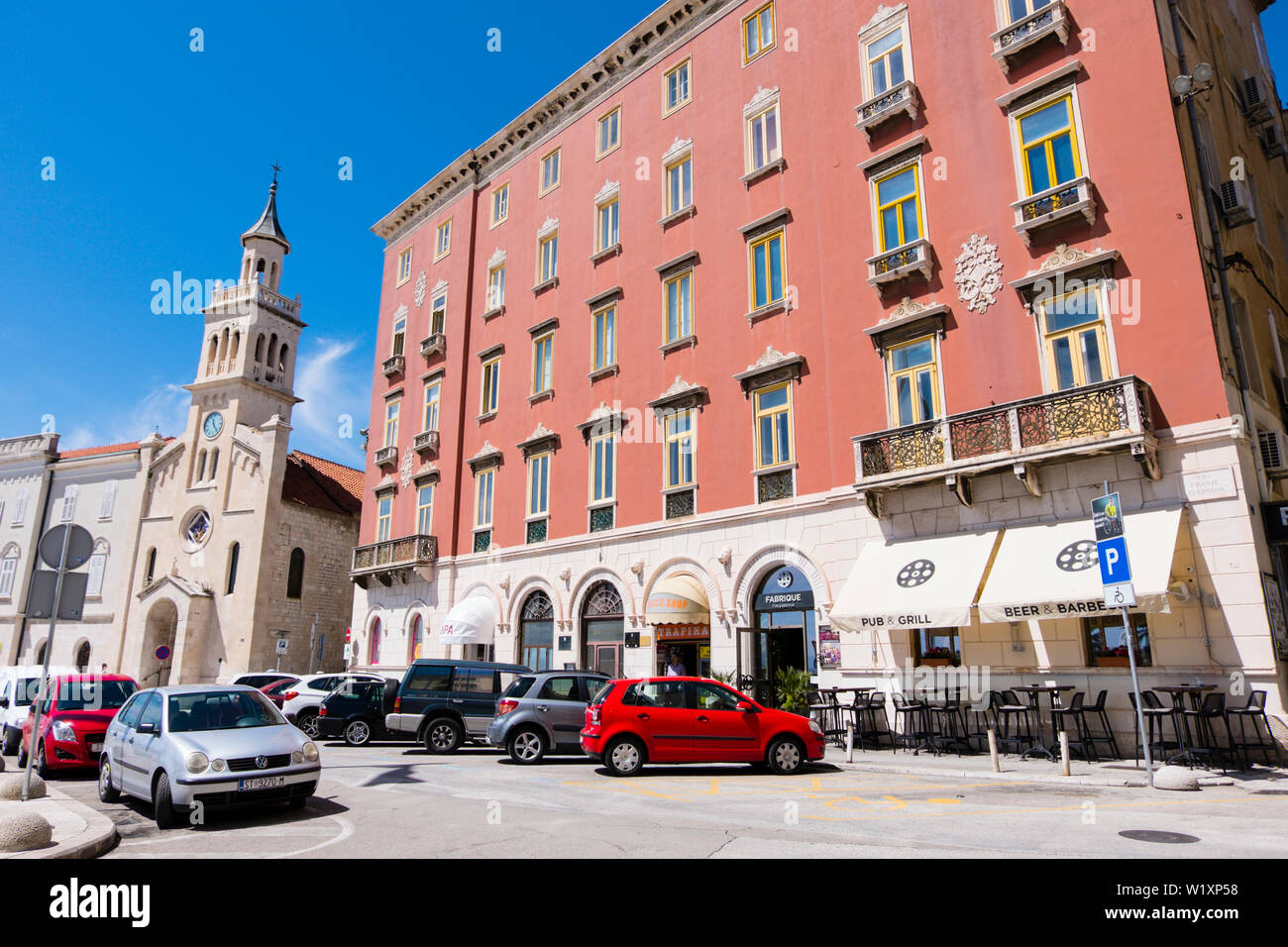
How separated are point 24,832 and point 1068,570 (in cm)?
1474

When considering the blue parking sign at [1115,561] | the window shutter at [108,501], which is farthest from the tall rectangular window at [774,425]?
the window shutter at [108,501]

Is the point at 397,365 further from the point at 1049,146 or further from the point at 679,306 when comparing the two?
the point at 1049,146

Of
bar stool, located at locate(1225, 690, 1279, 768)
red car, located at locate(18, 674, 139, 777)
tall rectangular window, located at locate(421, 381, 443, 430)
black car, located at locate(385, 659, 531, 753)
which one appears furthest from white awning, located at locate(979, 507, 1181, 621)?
tall rectangular window, located at locate(421, 381, 443, 430)

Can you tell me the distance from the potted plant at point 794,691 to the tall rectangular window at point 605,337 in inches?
451

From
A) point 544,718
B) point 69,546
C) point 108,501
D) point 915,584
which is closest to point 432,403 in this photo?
point 544,718

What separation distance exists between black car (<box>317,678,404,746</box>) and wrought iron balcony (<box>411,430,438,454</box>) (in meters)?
13.1

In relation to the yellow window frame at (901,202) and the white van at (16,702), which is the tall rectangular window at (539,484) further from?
the white van at (16,702)

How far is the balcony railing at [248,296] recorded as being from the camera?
45.2 meters

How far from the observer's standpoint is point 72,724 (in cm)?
1373

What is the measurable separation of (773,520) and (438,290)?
2030 centimetres

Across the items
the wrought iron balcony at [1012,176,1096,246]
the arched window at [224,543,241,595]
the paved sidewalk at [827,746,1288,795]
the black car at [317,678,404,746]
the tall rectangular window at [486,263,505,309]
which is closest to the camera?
the paved sidewalk at [827,746,1288,795]

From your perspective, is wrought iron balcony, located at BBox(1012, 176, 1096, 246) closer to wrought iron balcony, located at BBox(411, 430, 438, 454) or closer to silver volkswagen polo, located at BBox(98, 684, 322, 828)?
silver volkswagen polo, located at BBox(98, 684, 322, 828)

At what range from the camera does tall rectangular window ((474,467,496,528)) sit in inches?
1107
